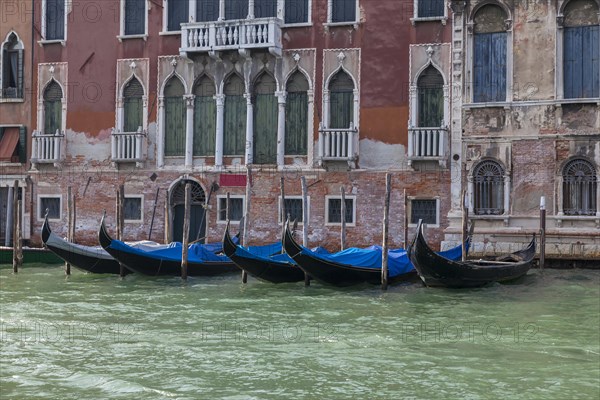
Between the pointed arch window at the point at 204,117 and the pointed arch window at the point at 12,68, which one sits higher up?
the pointed arch window at the point at 12,68

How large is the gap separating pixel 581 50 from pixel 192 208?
6.25m

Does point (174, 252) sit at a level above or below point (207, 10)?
below

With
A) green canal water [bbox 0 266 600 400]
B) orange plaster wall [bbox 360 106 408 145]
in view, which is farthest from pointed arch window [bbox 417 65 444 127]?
green canal water [bbox 0 266 600 400]

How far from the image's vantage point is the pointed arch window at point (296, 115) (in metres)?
13.7

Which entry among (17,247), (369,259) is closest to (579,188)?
(369,259)

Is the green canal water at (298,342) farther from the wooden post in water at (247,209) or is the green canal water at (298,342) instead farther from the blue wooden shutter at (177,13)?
the blue wooden shutter at (177,13)

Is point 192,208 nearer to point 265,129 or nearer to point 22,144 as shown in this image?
point 265,129

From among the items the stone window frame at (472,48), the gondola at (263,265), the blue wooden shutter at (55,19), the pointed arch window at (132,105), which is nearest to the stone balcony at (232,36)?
the pointed arch window at (132,105)

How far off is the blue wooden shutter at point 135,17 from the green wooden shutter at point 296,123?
9.18ft

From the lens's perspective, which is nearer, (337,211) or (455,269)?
(455,269)

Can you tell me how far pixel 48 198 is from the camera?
49.5 ft

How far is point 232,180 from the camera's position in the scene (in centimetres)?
1398

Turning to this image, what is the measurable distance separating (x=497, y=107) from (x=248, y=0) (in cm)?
419

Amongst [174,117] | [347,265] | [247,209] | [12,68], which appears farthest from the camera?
[12,68]
